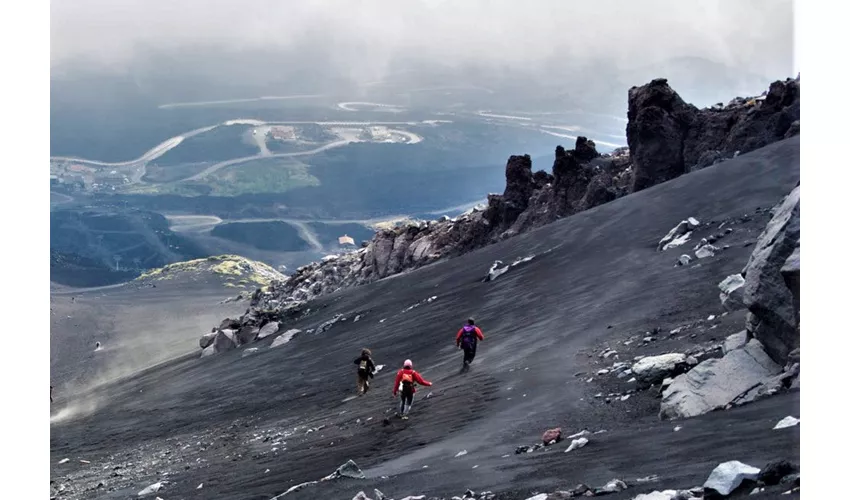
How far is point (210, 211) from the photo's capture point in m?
26.7

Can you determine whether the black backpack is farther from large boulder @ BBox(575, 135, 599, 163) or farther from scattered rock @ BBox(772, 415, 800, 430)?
large boulder @ BBox(575, 135, 599, 163)

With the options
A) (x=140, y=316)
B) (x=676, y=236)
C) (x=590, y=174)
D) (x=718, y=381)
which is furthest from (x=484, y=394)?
(x=140, y=316)

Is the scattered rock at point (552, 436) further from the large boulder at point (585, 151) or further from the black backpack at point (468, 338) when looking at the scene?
the large boulder at point (585, 151)

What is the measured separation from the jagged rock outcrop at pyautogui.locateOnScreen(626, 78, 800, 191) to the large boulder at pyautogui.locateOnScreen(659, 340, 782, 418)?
16.5 m

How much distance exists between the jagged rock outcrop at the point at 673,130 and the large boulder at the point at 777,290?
16362 millimetres

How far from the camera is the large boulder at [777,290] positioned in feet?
23.9

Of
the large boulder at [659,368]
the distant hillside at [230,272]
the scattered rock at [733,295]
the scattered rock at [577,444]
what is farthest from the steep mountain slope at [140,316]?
the scattered rock at [577,444]

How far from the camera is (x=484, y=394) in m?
10.4

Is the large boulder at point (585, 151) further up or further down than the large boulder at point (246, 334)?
further up

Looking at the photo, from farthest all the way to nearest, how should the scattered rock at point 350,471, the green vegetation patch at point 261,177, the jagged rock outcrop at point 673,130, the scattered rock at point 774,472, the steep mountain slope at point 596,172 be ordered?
the jagged rock outcrop at point 673,130
the steep mountain slope at point 596,172
the green vegetation patch at point 261,177
the scattered rock at point 350,471
the scattered rock at point 774,472

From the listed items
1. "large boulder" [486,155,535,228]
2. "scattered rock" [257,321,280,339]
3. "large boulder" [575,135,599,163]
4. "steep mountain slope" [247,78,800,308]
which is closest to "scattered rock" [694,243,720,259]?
"steep mountain slope" [247,78,800,308]

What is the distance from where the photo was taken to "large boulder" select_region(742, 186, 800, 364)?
7.27 m
